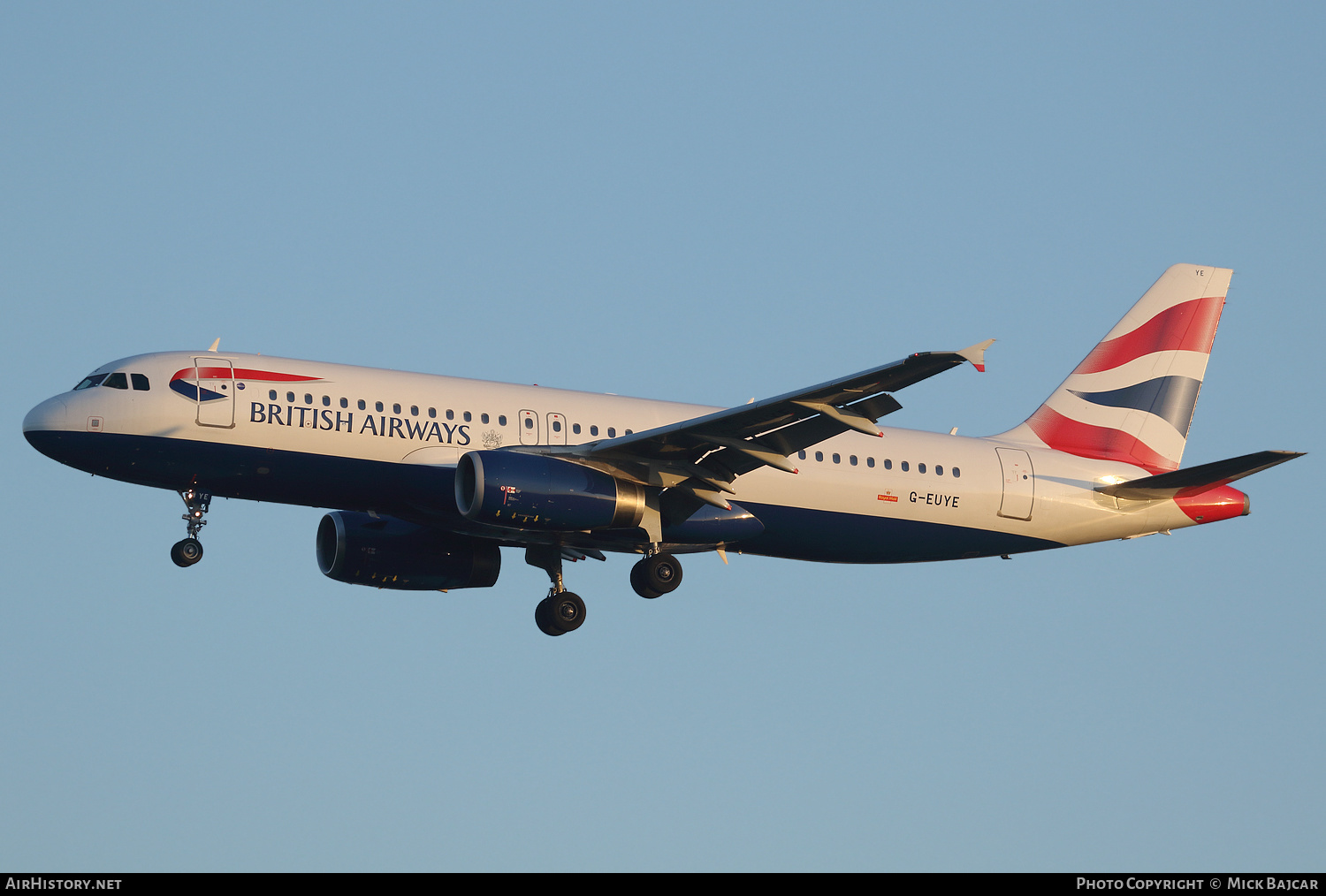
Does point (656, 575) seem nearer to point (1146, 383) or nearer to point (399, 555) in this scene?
point (399, 555)

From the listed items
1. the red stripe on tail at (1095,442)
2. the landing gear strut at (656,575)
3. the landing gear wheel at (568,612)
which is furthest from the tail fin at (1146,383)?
the landing gear wheel at (568,612)

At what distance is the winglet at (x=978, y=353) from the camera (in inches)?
1045

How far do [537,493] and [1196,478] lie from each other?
49.4 feet

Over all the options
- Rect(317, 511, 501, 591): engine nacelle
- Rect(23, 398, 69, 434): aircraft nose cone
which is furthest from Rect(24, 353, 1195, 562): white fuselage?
Rect(317, 511, 501, 591): engine nacelle

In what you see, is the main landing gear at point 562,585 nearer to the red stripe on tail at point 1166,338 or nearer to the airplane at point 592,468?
the airplane at point 592,468

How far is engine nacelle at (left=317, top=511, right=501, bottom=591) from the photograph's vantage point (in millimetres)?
37312

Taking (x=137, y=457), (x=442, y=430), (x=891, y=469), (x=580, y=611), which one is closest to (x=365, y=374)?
(x=442, y=430)

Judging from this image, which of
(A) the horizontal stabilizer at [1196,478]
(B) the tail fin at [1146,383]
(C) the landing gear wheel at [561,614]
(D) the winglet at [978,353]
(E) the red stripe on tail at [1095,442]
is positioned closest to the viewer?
(D) the winglet at [978,353]

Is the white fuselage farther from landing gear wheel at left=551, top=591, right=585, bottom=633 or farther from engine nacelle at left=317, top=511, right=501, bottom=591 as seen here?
landing gear wheel at left=551, top=591, right=585, bottom=633

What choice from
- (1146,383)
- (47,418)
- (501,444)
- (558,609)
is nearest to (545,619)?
(558,609)

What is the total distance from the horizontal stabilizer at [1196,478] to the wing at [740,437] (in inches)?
308

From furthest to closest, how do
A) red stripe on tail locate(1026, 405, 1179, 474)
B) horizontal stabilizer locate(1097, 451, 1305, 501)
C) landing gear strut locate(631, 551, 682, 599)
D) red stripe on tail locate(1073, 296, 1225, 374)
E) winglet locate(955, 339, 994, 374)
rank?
red stripe on tail locate(1073, 296, 1225, 374)
red stripe on tail locate(1026, 405, 1179, 474)
landing gear strut locate(631, 551, 682, 599)
horizontal stabilizer locate(1097, 451, 1305, 501)
winglet locate(955, 339, 994, 374)

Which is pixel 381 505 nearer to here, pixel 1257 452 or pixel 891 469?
pixel 891 469

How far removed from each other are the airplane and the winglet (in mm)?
29
